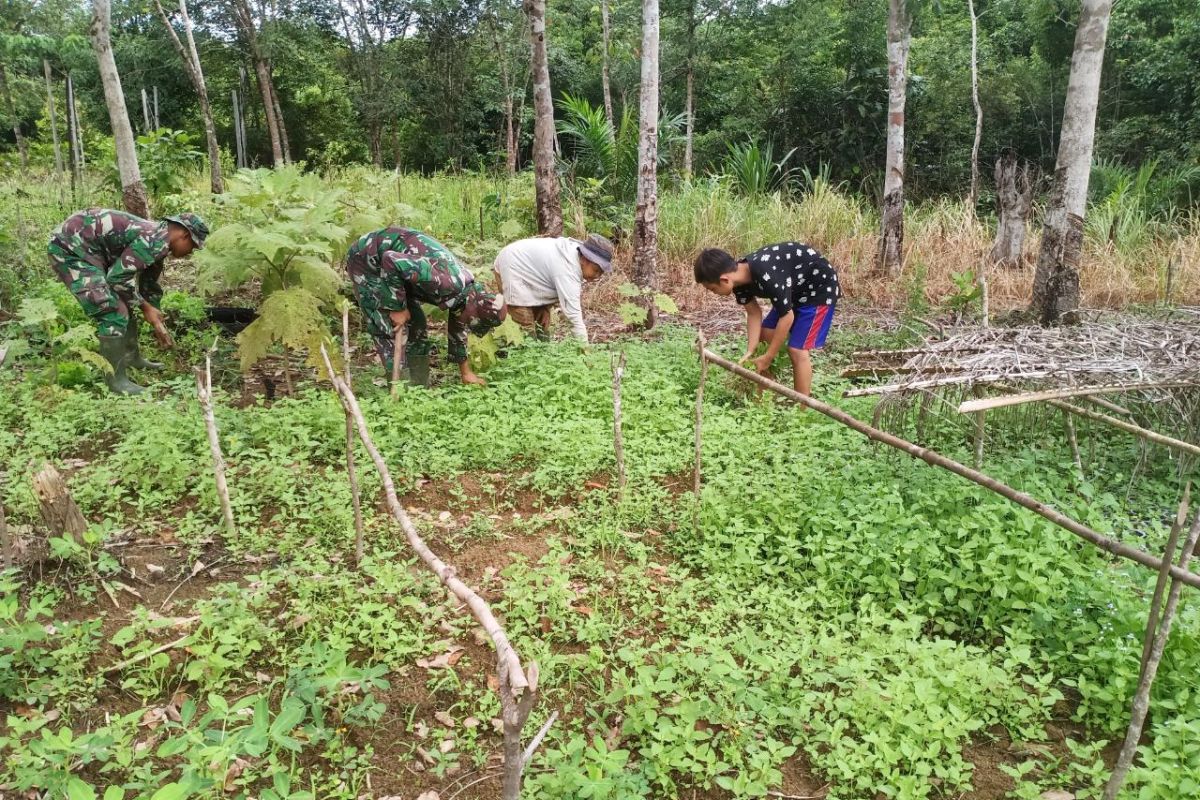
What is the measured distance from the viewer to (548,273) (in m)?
6.00

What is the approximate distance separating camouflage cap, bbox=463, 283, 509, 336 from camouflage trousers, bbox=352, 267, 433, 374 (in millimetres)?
379

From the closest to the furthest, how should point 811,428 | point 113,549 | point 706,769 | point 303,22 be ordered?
point 706,769
point 113,549
point 811,428
point 303,22

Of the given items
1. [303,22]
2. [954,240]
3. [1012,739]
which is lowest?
[1012,739]

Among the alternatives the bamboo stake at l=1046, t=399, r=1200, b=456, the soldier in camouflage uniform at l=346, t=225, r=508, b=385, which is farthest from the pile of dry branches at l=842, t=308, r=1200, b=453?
the soldier in camouflage uniform at l=346, t=225, r=508, b=385

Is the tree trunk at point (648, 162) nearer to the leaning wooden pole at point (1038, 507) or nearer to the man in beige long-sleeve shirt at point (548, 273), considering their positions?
the man in beige long-sleeve shirt at point (548, 273)

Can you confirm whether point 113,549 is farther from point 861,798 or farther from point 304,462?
point 861,798

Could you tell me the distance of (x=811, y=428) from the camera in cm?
472

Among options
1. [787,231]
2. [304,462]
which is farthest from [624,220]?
[304,462]

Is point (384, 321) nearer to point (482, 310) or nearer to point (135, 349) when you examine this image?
point (482, 310)

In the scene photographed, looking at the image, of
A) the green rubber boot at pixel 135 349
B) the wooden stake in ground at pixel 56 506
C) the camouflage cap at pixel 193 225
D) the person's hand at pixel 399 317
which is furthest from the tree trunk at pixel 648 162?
the wooden stake in ground at pixel 56 506

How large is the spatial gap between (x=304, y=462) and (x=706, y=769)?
8.98ft

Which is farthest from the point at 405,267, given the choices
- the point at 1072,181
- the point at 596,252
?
the point at 1072,181

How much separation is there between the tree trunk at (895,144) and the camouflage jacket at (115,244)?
7.57 m

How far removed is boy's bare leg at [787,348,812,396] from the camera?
17.5ft
